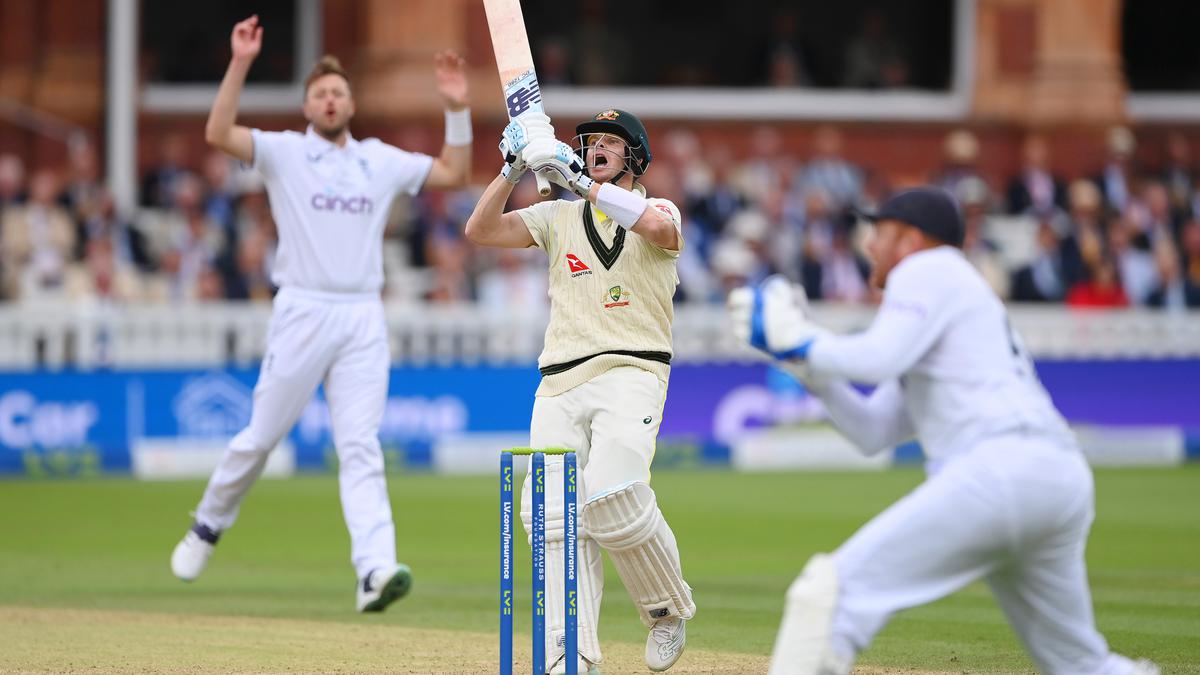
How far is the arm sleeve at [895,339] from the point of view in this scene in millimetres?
4832

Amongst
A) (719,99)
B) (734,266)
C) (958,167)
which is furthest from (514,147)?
(719,99)

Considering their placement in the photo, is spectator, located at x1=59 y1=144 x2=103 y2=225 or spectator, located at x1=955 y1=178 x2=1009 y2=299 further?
spectator, located at x1=955 y1=178 x2=1009 y2=299

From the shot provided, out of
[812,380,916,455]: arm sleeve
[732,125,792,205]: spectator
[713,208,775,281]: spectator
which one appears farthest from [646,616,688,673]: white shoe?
[732,125,792,205]: spectator

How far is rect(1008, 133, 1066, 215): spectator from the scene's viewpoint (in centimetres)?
1945

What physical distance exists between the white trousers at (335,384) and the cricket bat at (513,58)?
163 cm

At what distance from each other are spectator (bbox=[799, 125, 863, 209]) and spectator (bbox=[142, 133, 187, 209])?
613cm

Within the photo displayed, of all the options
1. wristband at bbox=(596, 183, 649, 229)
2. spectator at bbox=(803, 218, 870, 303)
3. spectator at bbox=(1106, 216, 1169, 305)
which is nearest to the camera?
wristband at bbox=(596, 183, 649, 229)

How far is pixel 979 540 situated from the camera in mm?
4816

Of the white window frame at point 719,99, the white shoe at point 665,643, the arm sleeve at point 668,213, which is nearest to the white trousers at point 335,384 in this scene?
the white shoe at point 665,643

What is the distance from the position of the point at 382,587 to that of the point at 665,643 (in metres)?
1.46

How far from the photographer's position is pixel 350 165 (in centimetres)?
808

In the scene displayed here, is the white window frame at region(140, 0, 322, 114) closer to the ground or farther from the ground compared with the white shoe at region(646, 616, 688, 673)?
farther from the ground

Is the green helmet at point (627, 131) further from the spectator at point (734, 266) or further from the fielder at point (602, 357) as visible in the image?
the spectator at point (734, 266)

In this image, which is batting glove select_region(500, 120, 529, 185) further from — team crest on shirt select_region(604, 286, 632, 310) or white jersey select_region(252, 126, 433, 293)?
white jersey select_region(252, 126, 433, 293)
